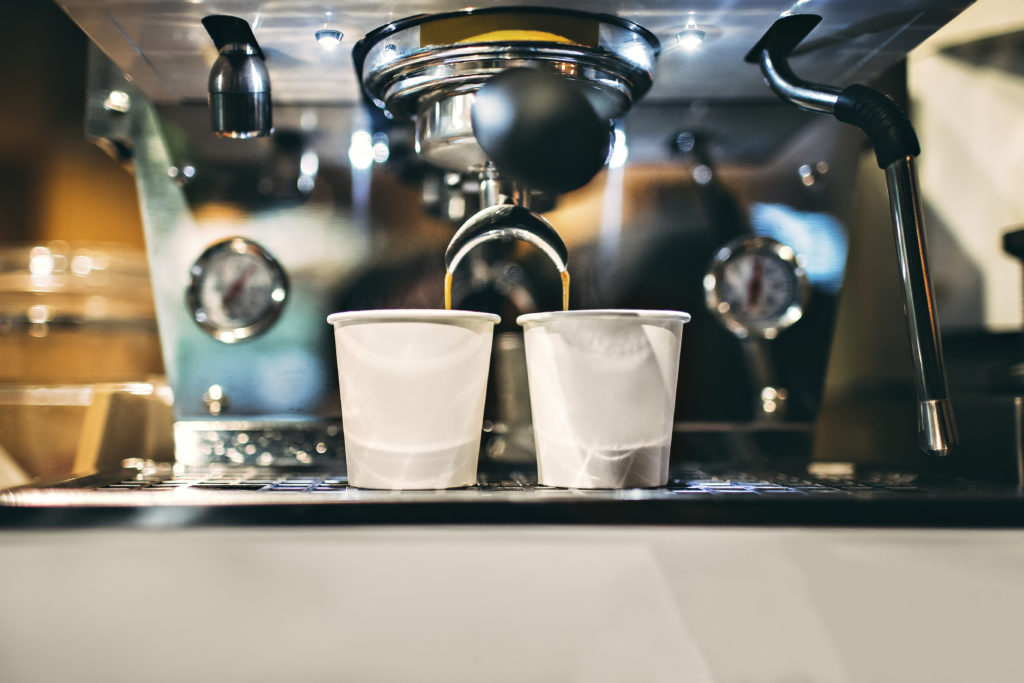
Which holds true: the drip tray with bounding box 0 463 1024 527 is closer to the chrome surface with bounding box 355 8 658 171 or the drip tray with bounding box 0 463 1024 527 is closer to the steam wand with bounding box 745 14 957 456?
the steam wand with bounding box 745 14 957 456

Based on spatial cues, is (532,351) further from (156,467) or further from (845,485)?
(156,467)

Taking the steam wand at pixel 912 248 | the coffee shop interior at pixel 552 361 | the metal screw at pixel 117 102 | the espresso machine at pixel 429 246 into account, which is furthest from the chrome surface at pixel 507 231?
the metal screw at pixel 117 102

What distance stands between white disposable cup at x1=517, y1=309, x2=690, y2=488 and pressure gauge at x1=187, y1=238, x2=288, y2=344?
0.30 meters

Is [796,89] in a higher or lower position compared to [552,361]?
higher

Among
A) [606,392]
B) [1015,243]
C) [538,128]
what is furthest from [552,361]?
[1015,243]

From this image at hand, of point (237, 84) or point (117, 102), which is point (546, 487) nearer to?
point (237, 84)

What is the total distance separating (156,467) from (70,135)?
0.95 meters

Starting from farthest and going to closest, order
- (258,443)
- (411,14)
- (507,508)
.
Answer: (258,443) < (411,14) < (507,508)

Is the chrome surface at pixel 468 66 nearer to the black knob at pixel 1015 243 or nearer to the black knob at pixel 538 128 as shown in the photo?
the black knob at pixel 538 128

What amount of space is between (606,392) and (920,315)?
0.21 meters

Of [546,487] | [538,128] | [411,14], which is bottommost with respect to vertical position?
[546,487]

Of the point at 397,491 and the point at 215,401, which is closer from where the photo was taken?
the point at 397,491

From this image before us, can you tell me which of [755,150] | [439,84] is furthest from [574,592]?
[755,150]

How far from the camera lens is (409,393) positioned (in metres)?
0.49
